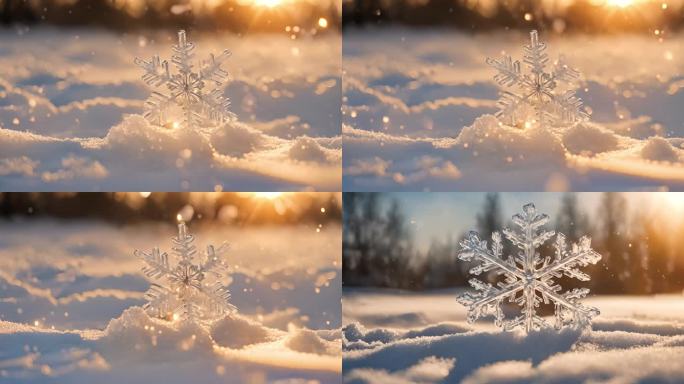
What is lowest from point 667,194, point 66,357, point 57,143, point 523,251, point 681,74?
point 66,357

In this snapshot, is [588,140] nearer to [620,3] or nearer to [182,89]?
[620,3]

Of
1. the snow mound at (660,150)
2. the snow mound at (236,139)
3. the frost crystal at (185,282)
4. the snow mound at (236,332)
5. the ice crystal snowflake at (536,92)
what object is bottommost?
the snow mound at (236,332)

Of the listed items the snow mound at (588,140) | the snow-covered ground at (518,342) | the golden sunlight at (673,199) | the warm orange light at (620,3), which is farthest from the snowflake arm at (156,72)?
the golden sunlight at (673,199)

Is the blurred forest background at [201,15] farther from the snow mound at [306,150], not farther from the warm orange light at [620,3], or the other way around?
the warm orange light at [620,3]

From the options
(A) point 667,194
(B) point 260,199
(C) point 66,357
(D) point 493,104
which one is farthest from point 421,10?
(C) point 66,357

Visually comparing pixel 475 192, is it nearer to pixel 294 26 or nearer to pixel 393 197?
pixel 393 197

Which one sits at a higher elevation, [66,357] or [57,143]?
[57,143]

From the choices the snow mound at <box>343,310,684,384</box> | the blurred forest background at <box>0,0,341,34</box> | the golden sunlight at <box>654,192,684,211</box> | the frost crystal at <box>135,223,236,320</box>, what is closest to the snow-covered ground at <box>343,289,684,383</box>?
the snow mound at <box>343,310,684,384</box>
